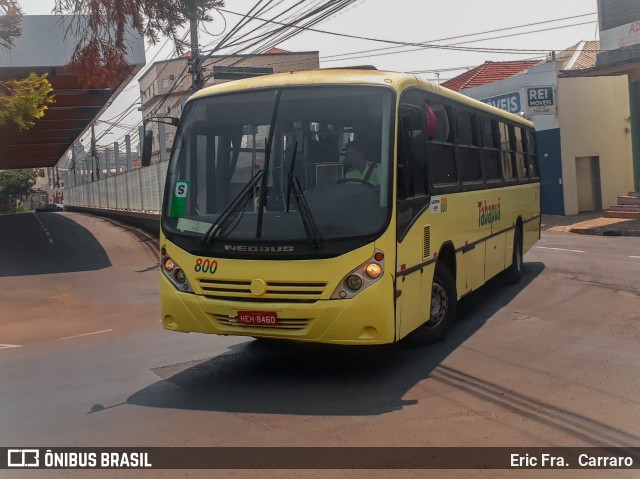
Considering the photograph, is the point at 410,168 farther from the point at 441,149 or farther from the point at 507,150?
Answer: the point at 507,150

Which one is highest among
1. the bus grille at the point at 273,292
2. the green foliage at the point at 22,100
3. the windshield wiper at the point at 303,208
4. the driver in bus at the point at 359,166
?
the green foliage at the point at 22,100

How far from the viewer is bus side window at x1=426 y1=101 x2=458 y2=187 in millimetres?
8962

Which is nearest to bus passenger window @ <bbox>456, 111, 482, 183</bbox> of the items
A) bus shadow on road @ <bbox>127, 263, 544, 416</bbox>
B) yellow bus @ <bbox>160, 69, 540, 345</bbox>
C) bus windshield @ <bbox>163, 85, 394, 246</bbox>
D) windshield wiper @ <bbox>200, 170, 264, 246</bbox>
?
yellow bus @ <bbox>160, 69, 540, 345</bbox>

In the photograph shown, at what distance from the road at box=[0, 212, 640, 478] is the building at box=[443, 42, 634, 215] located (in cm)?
1863

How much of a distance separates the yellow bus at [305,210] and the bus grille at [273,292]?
0.01 m

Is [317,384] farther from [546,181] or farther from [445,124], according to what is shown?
[546,181]

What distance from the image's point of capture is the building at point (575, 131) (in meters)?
31.1

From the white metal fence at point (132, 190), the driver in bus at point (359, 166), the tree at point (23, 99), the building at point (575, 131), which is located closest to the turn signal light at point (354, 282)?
the driver in bus at point (359, 166)

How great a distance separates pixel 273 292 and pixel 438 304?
101 inches

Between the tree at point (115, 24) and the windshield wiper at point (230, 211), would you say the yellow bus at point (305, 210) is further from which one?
the tree at point (115, 24)

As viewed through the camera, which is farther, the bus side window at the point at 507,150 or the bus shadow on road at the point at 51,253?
the bus shadow on road at the point at 51,253

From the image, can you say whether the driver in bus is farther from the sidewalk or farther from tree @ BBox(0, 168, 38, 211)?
tree @ BBox(0, 168, 38, 211)

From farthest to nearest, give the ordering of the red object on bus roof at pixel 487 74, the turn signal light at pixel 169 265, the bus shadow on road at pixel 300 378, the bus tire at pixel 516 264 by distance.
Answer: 1. the red object on bus roof at pixel 487 74
2. the bus tire at pixel 516 264
3. the turn signal light at pixel 169 265
4. the bus shadow on road at pixel 300 378

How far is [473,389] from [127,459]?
3151 mm
